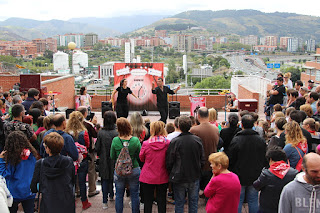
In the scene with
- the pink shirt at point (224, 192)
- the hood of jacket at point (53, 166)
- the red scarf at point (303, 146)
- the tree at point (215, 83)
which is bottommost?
the tree at point (215, 83)

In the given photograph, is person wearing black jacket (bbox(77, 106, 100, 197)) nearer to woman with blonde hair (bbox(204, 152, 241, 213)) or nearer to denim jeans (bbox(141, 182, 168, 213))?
denim jeans (bbox(141, 182, 168, 213))

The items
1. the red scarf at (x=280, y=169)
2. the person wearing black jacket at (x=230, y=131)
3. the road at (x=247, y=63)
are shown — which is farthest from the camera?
the road at (x=247, y=63)

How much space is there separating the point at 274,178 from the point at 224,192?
58 centimetres

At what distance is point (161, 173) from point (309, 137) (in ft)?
7.13

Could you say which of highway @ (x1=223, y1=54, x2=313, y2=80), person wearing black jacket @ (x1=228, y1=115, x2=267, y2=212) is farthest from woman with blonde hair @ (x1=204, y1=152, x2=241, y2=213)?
highway @ (x1=223, y1=54, x2=313, y2=80)

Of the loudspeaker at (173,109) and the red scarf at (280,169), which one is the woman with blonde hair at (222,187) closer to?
the red scarf at (280,169)

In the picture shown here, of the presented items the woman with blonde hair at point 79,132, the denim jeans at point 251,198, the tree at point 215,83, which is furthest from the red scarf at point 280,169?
the tree at point 215,83

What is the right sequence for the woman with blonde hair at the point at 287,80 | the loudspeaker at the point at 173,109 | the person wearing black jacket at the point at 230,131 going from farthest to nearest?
the loudspeaker at the point at 173,109 → the woman with blonde hair at the point at 287,80 → the person wearing black jacket at the point at 230,131

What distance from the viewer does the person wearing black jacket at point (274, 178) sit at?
3623 millimetres

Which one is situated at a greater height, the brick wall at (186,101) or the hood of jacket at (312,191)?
the hood of jacket at (312,191)

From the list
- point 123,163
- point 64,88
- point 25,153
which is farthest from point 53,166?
point 64,88

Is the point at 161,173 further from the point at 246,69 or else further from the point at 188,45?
the point at 188,45

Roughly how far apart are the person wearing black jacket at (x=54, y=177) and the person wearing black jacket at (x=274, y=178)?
2225mm

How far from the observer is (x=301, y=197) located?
9.50ft
